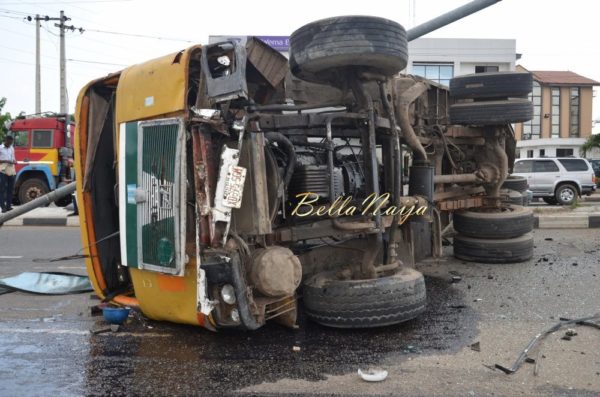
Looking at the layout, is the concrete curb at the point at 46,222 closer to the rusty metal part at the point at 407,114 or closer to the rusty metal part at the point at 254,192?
the rusty metal part at the point at 407,114

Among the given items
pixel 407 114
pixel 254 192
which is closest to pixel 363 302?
pixel 254 192

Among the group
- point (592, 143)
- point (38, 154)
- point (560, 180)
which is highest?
point (592, 143)

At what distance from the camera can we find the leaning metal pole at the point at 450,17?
5.41 metres

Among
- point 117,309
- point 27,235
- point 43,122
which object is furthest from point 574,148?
point 117,309

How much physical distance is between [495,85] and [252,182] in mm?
3929

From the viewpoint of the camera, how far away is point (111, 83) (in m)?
4.42

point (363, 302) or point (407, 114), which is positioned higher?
point (407, 114)

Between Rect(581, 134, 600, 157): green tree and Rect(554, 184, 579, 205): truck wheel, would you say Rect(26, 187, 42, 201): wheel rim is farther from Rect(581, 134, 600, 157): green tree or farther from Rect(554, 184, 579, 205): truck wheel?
Rect(581, 134, 600, 157): green tree

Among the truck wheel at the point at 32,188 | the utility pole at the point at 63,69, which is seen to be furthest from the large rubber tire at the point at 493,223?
the utility pole at the point at 63,69

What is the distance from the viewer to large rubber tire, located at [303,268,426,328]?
3.90 metres

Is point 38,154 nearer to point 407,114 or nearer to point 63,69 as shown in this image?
point 63,69

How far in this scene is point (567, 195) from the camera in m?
18.0

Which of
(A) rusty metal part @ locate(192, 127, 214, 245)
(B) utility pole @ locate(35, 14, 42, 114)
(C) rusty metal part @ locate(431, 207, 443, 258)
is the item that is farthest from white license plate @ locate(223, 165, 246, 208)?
(B) utility pole @ locate(35, 14, 42, 114)

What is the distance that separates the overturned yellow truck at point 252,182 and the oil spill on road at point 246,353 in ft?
0.57
